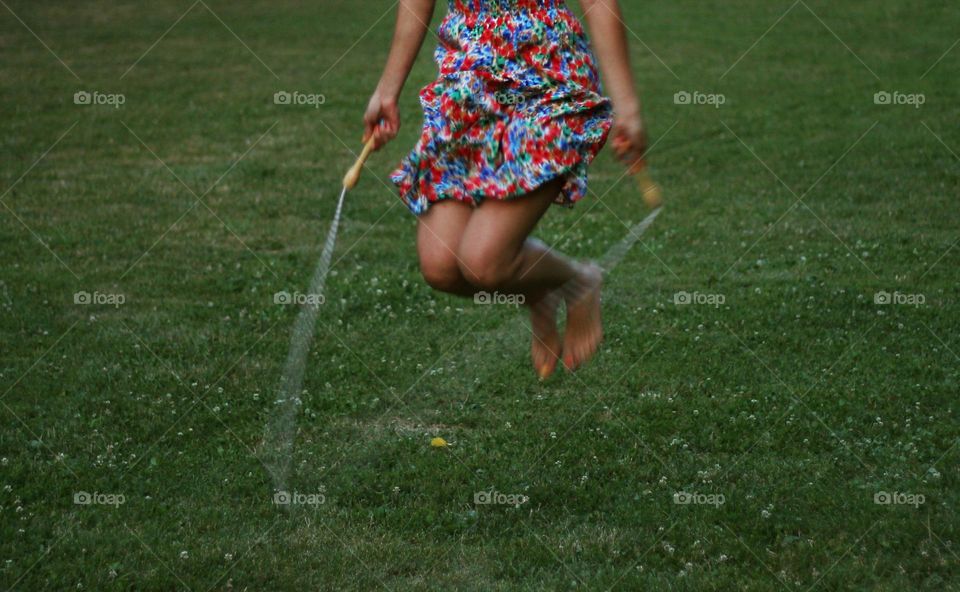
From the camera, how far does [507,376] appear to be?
5867mm

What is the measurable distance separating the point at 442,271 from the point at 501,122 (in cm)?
54

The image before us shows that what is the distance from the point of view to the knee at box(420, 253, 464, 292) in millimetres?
4086

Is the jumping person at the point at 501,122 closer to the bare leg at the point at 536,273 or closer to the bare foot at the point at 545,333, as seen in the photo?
the bare leg at the point at 536,273

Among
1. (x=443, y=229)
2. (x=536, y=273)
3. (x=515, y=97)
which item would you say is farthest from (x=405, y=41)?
(x=536, y=273)

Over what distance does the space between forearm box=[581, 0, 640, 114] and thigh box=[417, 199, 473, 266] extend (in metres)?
0.64

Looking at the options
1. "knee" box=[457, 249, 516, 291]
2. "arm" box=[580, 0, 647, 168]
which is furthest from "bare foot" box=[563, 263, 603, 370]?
"arm" box=[580, 0, 647, 168]

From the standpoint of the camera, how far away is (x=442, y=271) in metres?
4.12

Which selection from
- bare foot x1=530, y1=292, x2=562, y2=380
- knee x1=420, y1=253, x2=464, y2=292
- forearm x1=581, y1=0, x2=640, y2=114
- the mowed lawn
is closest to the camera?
forearm x1=581, y1=0, x2=640, y2=114

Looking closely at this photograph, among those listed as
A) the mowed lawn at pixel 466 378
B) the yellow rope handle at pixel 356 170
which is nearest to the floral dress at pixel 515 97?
the yellow rope handle at pixel 356 170

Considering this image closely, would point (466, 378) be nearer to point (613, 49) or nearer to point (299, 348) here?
point (299, 348)

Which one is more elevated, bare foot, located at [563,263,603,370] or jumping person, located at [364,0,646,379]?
jumping person, located at [364,0,646,379]

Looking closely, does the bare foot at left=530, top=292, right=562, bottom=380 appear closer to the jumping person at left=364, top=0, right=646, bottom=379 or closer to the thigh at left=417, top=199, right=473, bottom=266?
the jumping person at left=364, top=0, right=646, bottom=379

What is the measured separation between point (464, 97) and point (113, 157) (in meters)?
7.17

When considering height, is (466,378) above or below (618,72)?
below
